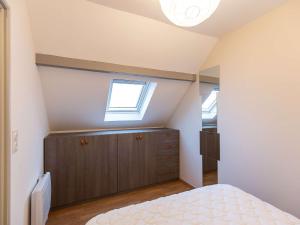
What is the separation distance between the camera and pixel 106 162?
2539 mm

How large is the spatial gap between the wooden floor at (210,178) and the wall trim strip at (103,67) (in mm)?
1452

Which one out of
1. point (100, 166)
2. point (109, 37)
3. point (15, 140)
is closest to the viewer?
point (15, 140)

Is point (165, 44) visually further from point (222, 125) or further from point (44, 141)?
point (44, 141)

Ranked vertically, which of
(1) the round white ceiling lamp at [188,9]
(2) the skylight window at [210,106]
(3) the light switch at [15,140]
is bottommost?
(3) the light switch at [15,140]

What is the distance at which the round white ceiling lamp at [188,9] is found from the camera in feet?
3.32

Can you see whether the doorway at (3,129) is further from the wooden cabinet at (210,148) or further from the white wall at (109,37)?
the wooden cabinet at (210,148)

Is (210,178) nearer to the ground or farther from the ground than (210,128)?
nearer to the ground

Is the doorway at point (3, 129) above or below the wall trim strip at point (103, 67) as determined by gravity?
below

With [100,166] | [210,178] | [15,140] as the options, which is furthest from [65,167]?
[210,178]

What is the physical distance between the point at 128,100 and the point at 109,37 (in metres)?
1.37

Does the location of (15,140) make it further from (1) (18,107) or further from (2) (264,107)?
(2) (264,107)

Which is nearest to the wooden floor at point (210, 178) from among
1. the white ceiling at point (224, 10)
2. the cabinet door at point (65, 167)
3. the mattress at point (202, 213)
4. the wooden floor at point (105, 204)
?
the wooden floor at point (105, 204)

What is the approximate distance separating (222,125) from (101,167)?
1.81m

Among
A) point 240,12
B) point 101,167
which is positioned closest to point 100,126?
point 101,167
